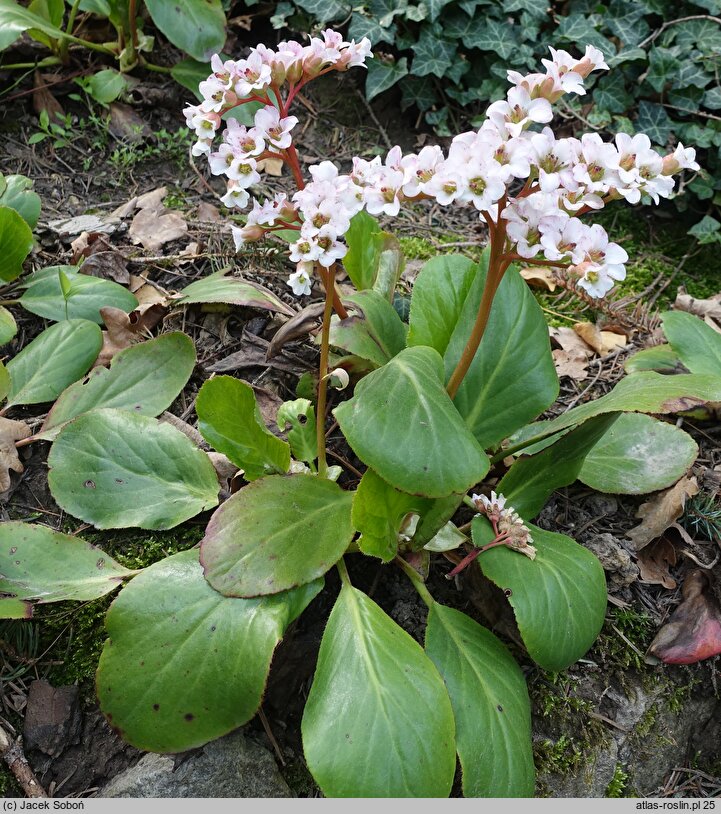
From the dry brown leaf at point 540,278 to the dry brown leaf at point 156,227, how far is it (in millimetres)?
1259

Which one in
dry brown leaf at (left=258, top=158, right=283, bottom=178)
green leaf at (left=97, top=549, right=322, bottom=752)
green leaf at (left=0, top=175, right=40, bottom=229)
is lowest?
green leaf at (left=97, top=549, right=322, bottom=752)

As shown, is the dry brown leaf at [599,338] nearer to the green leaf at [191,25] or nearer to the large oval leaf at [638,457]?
the large oval leaf at [638,457]

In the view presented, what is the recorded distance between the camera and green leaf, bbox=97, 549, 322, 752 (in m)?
1.44

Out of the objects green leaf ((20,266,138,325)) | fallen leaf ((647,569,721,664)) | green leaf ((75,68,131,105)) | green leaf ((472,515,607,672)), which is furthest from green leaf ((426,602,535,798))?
green leaf ((75,68,131,105))

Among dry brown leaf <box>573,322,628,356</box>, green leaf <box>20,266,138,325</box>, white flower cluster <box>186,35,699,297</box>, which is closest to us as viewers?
white flower cluster <box>186,35,699,297</box>

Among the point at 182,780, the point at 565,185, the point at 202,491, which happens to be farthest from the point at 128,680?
the point at 565,185

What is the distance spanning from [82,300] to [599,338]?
5.48 feet

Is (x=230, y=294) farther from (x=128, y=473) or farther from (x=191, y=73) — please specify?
(x=191, y=73)

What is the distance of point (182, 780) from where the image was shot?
4.96 feet

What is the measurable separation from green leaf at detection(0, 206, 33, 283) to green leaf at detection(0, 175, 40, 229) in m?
0.19

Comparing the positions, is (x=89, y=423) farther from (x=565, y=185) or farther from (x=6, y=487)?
(x=565, y=185)

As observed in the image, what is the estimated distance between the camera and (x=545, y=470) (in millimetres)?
1716

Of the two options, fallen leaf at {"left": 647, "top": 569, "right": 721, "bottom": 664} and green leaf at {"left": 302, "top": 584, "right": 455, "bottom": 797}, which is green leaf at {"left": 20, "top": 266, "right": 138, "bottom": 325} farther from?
fallen leaf at {"left": 647, "top": 569, "right": 721, "bottom": 664}

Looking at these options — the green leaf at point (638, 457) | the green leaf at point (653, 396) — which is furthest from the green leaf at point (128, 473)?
the green leaf at point (638, 457)
